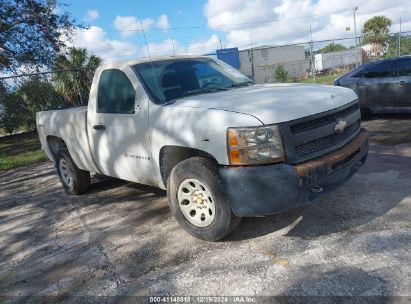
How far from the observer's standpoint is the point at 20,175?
901 centimetres

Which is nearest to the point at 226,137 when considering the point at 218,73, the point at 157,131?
the point at 157,131

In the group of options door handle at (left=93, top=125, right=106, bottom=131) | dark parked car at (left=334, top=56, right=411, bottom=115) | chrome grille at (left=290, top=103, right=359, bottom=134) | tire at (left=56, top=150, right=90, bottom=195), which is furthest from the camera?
dark parked car at (left=334, top=56, right=411, bottom=115)

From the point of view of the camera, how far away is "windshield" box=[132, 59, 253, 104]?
14.1ft

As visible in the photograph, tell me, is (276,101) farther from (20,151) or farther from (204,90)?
(20,151)

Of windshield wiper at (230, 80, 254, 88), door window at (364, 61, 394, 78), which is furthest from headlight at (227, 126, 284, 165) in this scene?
door window at (364, 61, 394, 78)

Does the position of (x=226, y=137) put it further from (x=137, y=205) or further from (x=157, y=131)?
(x=137, y=205)

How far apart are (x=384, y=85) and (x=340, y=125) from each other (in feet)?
19.8

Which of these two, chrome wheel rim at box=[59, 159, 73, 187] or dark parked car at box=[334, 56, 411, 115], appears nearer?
chrome wheel rim at box=[59, 159, 73, 187]

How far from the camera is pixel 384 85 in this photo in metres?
8.95

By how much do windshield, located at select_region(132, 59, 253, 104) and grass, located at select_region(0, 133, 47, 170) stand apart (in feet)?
23.3

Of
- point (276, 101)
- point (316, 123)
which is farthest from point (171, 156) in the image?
point (316, 123)

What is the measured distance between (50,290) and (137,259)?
2.56 feet

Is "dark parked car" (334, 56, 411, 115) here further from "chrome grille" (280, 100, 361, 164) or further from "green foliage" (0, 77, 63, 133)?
"green foliage" (0, 77, 63, 133)

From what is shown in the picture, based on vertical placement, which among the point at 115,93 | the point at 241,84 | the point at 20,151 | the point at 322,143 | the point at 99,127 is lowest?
the point at 20,151
